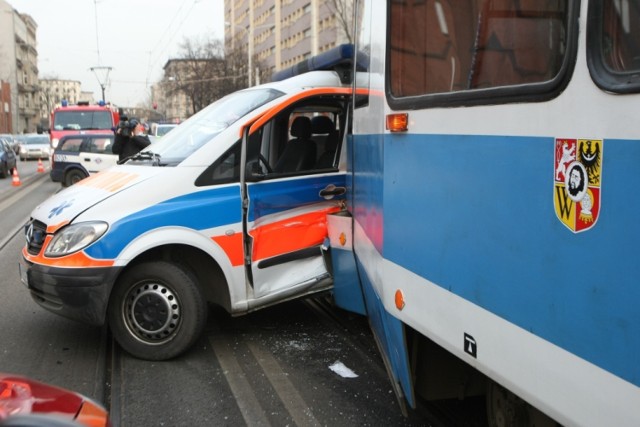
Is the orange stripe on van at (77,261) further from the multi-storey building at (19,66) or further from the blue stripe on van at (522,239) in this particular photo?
the multi-storey building at (19,66)

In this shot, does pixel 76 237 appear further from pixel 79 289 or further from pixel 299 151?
pixel 299 151

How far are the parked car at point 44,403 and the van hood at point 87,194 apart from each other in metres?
2.38

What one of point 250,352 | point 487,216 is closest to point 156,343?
point 250,352

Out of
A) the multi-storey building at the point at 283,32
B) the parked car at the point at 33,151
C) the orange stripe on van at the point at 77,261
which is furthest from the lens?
the multi-storey building at the point at 283,32

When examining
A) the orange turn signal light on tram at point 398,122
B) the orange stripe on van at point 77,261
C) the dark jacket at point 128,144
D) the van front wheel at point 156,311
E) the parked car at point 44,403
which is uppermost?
the orange turn signal light on tram at point 398,122

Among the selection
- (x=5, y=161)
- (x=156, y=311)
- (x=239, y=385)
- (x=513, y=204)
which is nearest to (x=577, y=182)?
(x=513, y=204)

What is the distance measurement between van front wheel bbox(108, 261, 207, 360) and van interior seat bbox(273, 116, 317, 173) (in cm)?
127

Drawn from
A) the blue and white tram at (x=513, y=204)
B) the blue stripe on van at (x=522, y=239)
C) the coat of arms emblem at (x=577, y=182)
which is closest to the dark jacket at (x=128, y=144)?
the blue and white tram at (x=513, y=204)

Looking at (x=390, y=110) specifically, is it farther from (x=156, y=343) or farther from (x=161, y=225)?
(x=156, y=343)

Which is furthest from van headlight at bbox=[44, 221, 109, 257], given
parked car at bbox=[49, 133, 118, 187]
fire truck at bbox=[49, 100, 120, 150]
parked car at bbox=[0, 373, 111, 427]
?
fire truck at bbox=[49, 100, 120, 150]

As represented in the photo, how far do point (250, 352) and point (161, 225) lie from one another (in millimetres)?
1254

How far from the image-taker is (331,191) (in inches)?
211

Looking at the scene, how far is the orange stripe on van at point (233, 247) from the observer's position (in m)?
4.92

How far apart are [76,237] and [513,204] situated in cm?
342
